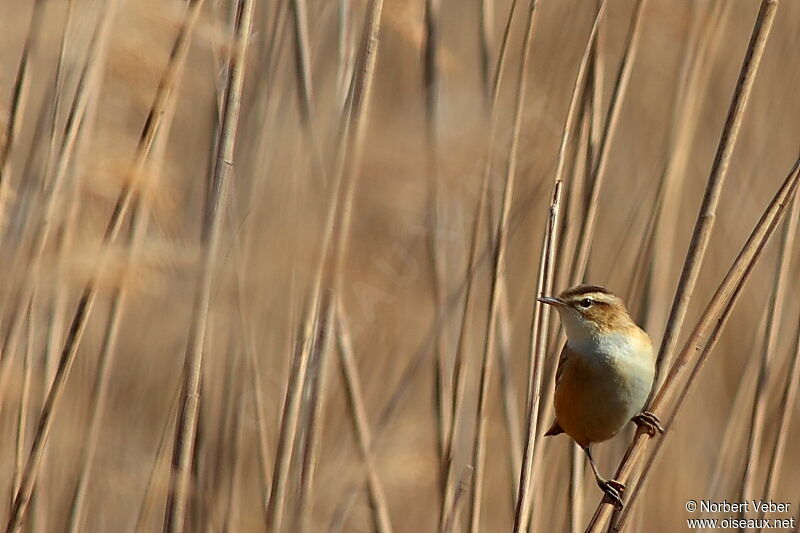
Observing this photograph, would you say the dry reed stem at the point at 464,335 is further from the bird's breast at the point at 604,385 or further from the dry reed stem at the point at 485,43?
the bird's breast at the point at 604,385

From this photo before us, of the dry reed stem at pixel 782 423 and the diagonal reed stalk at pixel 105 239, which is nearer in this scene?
the diagonal reed stalk at pixel 105 239

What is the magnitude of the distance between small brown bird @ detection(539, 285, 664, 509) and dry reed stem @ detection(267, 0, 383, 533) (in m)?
0.53

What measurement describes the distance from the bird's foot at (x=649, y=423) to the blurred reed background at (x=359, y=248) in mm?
85

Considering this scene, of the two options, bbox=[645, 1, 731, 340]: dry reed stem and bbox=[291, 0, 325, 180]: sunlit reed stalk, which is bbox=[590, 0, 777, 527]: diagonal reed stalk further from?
bbox=[291, 0, 325, 180]: sunlit reed stalk

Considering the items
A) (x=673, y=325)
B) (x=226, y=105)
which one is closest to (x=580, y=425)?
(x=673, y=325)

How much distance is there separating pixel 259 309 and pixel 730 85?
1.89 metres

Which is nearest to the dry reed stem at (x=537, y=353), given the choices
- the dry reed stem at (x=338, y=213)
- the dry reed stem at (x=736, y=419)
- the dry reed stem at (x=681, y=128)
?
the dry reed stem at (x=338, y=213)

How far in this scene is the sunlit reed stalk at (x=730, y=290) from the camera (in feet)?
5.42

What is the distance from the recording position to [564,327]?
7.39ft

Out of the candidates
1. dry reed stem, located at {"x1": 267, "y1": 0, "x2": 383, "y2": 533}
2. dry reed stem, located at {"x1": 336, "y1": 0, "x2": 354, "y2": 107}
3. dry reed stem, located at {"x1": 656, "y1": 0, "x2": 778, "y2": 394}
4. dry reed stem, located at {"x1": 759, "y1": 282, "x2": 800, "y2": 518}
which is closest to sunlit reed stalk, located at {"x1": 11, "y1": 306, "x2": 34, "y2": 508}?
dry reed stem, located at {"x1": 267, "y1": 0, "x2": 383, "y2": 533}

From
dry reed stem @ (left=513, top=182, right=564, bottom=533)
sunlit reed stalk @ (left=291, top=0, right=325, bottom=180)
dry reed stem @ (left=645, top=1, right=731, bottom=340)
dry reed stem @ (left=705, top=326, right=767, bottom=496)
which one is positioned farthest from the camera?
dry reed stem @ (left=705, top=326, right=767, bottom=496)

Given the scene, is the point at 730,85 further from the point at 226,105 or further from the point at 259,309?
the point at 226,105

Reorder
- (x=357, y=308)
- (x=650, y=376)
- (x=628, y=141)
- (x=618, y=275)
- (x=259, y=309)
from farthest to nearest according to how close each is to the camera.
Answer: (x=628, y=141), (x=357, y=308), (x=618, y=275), (x=259, y=309), (x=650, y=376)

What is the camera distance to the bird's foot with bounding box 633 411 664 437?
78.1 inches
